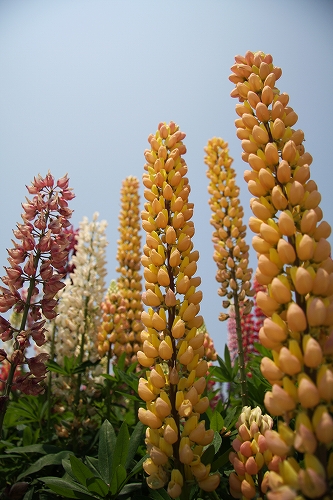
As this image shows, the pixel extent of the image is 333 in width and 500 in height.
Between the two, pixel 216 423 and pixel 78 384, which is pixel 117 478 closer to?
pixel 216 423

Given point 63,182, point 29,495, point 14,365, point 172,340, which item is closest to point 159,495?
point 172,340

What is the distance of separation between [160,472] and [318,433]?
0.71 metres

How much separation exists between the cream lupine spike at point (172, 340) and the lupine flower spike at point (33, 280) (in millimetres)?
639

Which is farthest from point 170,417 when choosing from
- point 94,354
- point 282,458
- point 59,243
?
point 94,354

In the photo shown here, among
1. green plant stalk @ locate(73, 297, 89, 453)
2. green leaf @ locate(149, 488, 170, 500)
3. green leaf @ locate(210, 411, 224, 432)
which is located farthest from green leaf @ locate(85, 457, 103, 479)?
green plant stalk @ locate(73, 297, 89, 453)

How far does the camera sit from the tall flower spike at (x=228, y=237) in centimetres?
361

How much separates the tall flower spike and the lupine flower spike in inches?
73.3

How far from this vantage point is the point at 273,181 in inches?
56.0

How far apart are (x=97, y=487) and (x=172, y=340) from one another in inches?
27.6

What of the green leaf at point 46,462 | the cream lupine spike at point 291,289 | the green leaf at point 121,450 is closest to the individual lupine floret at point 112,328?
the green leaf at point 46,462

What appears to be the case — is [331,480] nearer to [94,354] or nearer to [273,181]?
[273,181]

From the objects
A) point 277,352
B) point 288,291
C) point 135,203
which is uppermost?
point 135,203

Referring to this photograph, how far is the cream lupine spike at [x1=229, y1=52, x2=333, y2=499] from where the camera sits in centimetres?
103

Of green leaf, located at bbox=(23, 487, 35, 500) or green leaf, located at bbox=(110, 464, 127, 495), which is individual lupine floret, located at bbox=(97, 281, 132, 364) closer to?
green leaf, located at bbox=(23, 487, 35, 500)
